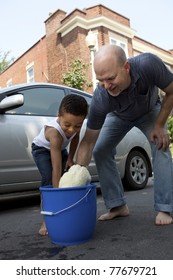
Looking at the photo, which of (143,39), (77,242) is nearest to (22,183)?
(77,242)

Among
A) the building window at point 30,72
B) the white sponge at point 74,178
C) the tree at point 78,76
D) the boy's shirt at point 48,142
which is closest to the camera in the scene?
the white sponge at point 74,178

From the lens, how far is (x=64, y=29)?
1557 cm

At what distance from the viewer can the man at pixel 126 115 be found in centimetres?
234

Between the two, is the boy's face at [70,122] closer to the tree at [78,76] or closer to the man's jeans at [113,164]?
the man's jeans at [113,164]

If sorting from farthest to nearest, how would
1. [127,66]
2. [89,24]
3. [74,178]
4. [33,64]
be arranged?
[33,64] → [89,24] → [127,66] → [74,178]

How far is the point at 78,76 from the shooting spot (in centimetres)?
1439

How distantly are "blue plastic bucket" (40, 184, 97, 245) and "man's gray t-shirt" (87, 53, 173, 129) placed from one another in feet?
2.12

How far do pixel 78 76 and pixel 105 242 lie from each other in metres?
12.7

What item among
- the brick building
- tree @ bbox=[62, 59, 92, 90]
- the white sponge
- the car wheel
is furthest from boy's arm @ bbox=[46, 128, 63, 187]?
tree @ bbox=[62, 59, 92, 90]

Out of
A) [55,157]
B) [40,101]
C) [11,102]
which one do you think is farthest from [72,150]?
[40,101]

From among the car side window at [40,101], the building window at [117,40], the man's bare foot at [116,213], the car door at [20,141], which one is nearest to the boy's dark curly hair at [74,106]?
the man's bare foot at [116,213]

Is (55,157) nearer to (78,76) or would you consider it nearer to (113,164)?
(113,164)

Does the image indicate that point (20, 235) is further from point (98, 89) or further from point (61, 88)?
point (61, 88)

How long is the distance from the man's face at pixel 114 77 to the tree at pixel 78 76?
12164 millimetres
